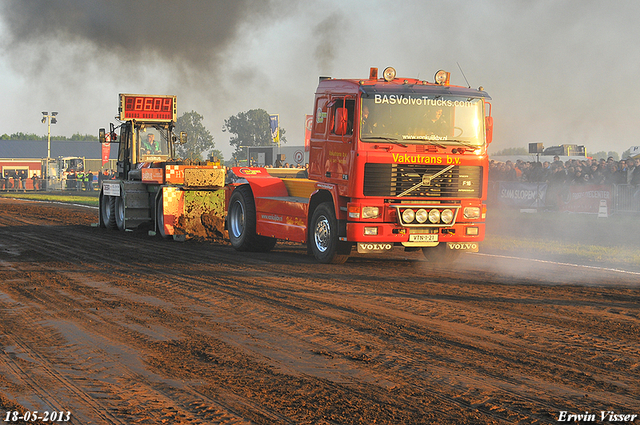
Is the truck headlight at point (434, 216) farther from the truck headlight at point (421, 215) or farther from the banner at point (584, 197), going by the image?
the banner at point (584, 197)

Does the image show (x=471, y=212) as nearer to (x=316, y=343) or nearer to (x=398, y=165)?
(x=398, y=165)

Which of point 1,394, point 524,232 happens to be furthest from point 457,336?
point 524,232

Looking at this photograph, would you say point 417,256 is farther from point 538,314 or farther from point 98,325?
point 98,325

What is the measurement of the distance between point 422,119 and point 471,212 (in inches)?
66.7

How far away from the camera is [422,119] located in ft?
35.2

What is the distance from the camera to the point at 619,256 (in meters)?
12.7

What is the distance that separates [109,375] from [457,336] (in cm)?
302

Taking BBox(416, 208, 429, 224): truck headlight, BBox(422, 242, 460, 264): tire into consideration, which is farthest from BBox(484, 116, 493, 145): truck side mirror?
BBox(422, 242, 460, 264): tire

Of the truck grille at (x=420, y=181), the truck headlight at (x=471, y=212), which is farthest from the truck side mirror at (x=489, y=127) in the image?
the truck headlight at (x=471, y=212)

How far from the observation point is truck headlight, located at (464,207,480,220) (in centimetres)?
1103

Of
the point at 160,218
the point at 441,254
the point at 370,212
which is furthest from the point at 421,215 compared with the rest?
the point at 160,218

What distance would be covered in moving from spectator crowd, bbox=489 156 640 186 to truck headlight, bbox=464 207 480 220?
1110cm

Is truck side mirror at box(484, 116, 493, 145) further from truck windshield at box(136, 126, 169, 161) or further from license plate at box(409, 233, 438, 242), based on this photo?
truck windshield at box(136, 126, 169, 161)

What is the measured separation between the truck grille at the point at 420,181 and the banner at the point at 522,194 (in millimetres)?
12217
